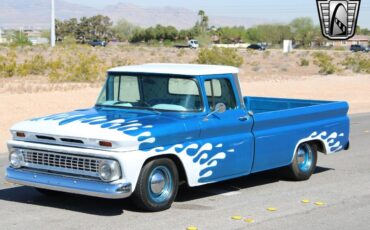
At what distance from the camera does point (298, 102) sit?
1226cm

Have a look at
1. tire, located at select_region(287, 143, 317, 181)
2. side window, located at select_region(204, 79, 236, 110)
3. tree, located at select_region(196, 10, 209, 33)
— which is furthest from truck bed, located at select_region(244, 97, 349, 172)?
tree, located at select_region(196, 10, 209, 33)

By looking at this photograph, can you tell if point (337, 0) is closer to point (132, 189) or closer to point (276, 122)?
point (276, 122)

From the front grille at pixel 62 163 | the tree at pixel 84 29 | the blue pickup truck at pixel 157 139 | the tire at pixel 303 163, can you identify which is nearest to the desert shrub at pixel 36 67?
the tire at pixel 303 163

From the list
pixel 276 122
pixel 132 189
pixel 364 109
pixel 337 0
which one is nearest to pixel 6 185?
pixel 132 189

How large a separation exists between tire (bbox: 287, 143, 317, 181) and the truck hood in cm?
230

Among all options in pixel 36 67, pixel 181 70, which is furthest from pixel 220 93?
pixel 36 67

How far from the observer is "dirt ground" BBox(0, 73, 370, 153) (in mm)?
22891

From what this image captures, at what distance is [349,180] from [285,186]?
111 cm

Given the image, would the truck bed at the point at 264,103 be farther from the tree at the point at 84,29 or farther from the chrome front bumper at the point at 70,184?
the tree at the point at 84,29

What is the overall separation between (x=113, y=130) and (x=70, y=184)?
0.75 meters

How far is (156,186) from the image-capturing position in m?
8.71

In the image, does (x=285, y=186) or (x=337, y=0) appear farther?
(x=337, y=0)

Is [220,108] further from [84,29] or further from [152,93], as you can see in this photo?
[84,29]

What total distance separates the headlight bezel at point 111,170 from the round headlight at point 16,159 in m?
1.18
